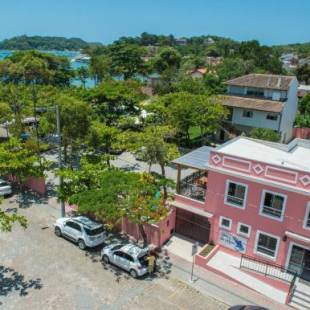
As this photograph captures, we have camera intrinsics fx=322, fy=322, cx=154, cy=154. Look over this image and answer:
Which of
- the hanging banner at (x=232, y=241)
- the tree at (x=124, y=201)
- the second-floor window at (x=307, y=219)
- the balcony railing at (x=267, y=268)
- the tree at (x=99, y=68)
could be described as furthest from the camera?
the tree at (x=99, y=68)

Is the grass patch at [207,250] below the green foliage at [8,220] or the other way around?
below

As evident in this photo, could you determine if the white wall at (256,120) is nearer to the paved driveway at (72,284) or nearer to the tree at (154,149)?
the tree at (154,149)

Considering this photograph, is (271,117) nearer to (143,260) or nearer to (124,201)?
(124,201)

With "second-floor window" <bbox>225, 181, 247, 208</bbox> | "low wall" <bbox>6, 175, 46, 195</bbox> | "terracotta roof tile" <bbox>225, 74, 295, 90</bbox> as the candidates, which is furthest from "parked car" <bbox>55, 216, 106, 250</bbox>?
"terracotta roof tile" <bbox>225, 74, 295, 90</bbox>

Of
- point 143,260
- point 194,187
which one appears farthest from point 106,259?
point 194,187

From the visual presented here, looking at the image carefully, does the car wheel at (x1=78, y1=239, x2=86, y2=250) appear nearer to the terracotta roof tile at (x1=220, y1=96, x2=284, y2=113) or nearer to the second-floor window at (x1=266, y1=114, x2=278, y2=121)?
the terracotta roof tile at (x1=220, y1=96, x2=284, y2=113)

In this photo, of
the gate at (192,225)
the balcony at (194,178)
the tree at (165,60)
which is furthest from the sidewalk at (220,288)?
the tree at (165,60)
